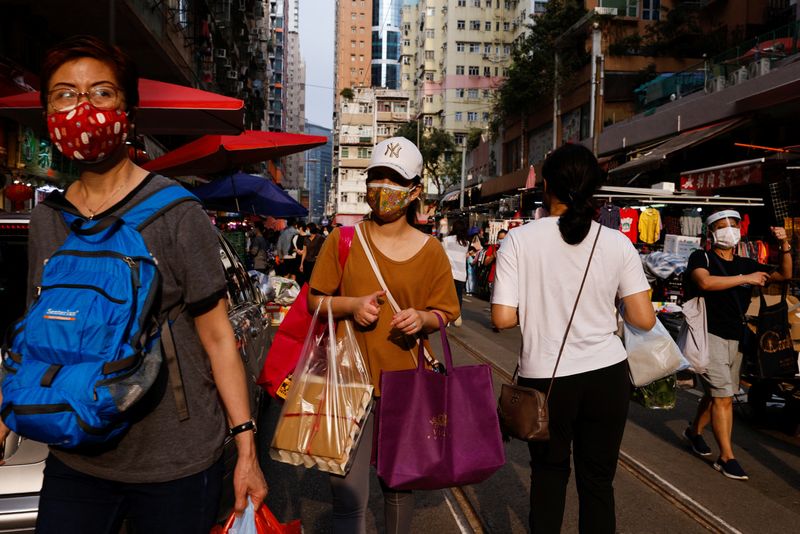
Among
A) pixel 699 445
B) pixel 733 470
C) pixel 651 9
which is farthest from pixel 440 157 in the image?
pixel 733 470

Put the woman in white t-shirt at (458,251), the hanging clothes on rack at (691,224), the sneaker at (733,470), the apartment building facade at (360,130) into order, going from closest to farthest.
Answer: the sneaker at (733,470)
the woman in white t-shirt at (458,251)
the hanging clothes on rack at (691,224)
the apartment building facade at (360,130)

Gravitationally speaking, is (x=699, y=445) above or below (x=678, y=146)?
below

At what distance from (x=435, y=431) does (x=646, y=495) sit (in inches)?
105

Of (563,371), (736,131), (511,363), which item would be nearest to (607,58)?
(736,131)

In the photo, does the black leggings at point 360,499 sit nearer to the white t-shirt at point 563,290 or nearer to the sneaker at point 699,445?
the white t-shirt at point 563,290

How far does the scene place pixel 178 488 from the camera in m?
1.80

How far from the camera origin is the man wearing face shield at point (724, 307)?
504cm

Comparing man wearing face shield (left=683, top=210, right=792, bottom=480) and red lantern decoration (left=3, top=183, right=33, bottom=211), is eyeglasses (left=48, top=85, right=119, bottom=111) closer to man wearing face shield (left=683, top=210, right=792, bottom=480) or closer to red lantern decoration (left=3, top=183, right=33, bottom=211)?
man wearing face shield (left=683, top=210, right=792, bottom=480)

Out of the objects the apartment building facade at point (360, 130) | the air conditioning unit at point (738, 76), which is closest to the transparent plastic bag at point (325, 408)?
the air conditioning unit at point (738, 76)

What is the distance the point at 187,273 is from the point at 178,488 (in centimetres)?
56

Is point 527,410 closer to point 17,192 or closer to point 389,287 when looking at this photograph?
point 389,287

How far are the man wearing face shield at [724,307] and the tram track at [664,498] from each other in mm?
579

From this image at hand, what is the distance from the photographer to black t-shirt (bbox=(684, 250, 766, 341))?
A: 5.12 m

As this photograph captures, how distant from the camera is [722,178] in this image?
12344 mm
